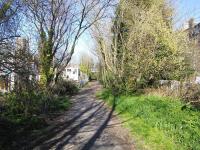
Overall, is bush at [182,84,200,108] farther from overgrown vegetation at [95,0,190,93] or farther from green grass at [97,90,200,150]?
overgrown vegetation at [95,0,190,93]

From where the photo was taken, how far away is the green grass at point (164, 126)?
1031 cm

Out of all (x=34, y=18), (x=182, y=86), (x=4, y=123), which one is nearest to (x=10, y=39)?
(x=4, y=123)

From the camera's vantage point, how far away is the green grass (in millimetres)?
10313

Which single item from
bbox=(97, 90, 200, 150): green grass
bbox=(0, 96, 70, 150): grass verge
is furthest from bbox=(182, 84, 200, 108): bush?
bbox=(0, 96, 70, 150): grass verge

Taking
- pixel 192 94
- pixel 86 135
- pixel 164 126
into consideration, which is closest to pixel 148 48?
pixel 192 94

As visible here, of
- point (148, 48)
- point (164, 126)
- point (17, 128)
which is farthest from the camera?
point (148, 48)

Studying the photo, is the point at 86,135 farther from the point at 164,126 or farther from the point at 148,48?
the point at 148,48

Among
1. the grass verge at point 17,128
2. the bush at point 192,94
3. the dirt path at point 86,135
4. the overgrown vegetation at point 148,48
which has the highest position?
the overgrown vegetation at point 148,48

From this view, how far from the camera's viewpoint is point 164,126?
41.1 feet

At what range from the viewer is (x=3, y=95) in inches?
660

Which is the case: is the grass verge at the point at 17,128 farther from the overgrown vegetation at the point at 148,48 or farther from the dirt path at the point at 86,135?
the overgrown vegetation at the point at 148,48

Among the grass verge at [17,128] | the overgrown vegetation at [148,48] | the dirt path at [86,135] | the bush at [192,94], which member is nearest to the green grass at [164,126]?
the dirt path at [86,135]

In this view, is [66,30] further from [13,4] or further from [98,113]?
[13,4]

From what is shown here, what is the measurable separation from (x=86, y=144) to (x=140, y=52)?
48.8 ft
